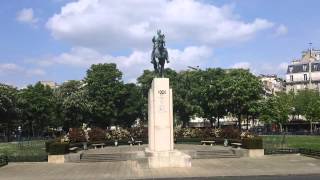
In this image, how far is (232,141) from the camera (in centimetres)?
5275

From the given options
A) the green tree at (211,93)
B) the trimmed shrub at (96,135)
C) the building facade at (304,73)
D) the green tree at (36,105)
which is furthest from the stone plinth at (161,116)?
the building facade at (304,73)

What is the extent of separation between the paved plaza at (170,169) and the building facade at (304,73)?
376 feet

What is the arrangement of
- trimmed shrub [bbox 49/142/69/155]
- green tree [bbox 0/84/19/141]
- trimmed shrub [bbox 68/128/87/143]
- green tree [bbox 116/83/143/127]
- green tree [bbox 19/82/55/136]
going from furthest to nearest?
green tree [bbox 19/82/55/136] < green tree [bbox 116/83/143/127] < green tree [bbox 0/84/19/141] < trimmed shrub [bbox 68/128/87/143] < trimmed shrub [bbox 49/142/69/155]

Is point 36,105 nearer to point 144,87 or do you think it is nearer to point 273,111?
point 144,87

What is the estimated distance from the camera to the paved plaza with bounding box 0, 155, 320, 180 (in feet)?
101

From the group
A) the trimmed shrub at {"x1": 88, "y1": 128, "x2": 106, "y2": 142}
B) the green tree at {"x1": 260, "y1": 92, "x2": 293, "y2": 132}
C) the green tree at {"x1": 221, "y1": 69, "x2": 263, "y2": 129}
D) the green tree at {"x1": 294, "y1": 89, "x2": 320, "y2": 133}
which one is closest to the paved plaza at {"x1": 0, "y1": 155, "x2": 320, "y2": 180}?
the trimmed shrub at {"x1": 88, "y1": 128, "x2": 106, "y2": 142}

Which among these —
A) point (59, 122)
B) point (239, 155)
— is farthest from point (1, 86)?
point (239, 155)

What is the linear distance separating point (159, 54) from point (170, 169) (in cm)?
840

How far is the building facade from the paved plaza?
376ft

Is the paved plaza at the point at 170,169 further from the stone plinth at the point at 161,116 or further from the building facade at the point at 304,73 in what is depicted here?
the building facade at the point at 304,73

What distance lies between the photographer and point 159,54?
3781 cm

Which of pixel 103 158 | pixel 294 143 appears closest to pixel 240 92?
pixel 294 143

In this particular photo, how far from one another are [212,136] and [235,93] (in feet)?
108

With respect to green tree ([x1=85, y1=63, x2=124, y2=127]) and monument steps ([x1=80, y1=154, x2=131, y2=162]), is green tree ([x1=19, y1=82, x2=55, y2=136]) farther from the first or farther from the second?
monument steps ([x1=80, y1=154, x2=131, y2=162])
